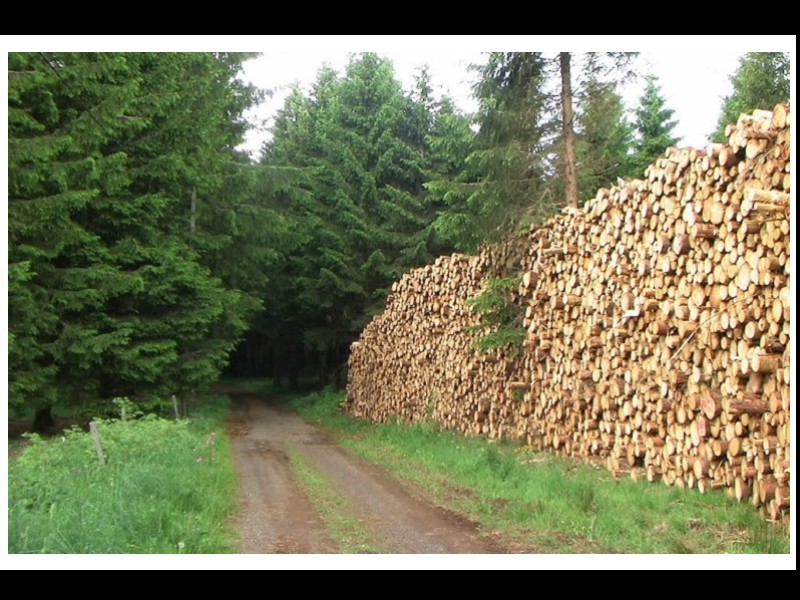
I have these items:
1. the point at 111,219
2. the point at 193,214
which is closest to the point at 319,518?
the point at 111,219

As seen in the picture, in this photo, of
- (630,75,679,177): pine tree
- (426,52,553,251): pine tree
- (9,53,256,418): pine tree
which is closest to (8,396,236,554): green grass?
(9,53,256,418): pine tree

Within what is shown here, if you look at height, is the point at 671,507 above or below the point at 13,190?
below

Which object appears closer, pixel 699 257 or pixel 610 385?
pixel 699 257

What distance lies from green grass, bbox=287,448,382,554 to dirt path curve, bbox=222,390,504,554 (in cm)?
7

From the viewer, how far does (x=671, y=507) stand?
5.19 m

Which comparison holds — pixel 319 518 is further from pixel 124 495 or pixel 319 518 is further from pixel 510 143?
pixel 510 143

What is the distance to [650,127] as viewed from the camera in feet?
42.5

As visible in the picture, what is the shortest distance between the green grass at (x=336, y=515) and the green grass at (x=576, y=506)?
3.27ft

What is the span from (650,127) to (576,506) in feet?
31.0

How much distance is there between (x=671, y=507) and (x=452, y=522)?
1790 mm

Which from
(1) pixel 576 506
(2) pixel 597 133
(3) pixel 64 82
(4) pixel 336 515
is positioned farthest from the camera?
(2) pixel 597 133
